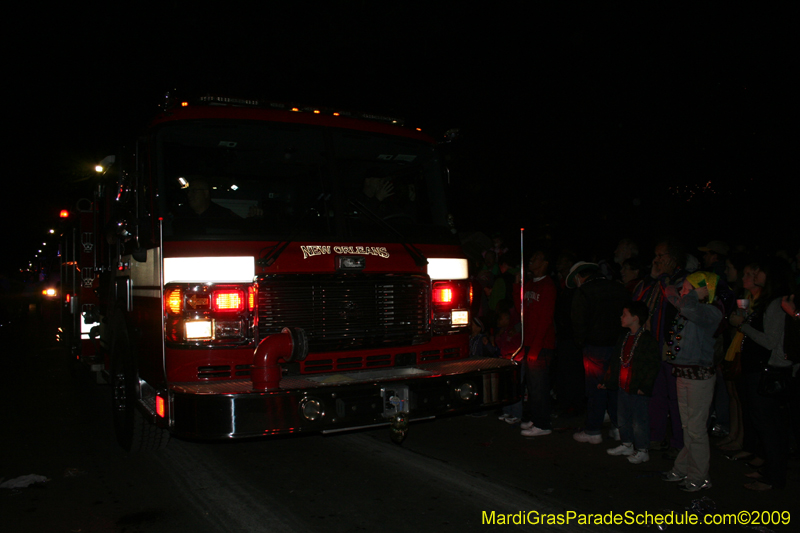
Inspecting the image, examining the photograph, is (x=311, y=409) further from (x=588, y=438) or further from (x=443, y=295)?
(x=588, y=438)

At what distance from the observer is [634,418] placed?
19.1 ft

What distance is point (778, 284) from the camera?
5.14 meters

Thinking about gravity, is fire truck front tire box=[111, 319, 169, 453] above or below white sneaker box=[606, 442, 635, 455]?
above

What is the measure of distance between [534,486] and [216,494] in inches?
93.7

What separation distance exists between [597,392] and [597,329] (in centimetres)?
59

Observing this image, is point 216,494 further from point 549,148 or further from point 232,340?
point 549,148

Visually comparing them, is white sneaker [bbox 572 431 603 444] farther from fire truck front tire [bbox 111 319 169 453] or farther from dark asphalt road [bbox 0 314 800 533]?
fire truck front tire [bbox 111 319 169 453]

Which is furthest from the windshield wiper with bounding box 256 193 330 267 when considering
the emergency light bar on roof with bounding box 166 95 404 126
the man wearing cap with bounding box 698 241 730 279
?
the man wearing cap with bounding box 698 241 730 279

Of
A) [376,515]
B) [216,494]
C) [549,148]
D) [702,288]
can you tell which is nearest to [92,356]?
[216,494]

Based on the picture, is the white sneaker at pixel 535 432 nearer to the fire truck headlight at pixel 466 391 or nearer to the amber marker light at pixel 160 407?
the fire truck headlight at pixel 466 391

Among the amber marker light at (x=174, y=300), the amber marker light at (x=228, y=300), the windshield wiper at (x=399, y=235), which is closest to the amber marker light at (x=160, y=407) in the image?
the amber marker light at (x=174, y=300)

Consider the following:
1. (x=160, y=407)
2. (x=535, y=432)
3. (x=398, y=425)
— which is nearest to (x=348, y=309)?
(x=398, y=425)

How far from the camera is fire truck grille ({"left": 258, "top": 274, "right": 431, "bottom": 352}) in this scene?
5.05 m

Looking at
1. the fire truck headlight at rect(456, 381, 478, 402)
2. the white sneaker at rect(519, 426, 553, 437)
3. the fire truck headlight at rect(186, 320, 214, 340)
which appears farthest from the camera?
the white sneaker at rect(519, 426, 553, 437)
